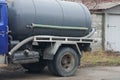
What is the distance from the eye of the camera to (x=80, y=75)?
15023mm

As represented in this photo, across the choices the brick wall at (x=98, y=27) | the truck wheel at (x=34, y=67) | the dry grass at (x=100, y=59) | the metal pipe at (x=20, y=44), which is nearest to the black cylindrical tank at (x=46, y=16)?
the metal pipe at (x=20, y=44)

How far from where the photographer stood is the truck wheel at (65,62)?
1442cm

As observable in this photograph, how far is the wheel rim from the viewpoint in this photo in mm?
14805

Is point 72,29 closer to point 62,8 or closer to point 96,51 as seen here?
point 62,8

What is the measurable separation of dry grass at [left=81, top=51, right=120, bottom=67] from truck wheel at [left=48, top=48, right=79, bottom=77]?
2.44m

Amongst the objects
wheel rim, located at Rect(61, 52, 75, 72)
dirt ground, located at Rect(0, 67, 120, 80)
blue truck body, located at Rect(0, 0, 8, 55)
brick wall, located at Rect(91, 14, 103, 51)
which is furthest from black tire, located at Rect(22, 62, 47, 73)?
brick wall, located at Rect(91, 14, 103, 51)

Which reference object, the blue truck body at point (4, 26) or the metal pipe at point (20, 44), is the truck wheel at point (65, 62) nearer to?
the metal pipe at point (20, 44)

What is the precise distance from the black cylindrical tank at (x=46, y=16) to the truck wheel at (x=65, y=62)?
0.62 m

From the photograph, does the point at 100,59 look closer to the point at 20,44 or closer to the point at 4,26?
the point at 20,44

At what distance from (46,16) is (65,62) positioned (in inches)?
71.5

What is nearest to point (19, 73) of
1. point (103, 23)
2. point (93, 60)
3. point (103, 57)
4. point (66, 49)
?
point (66, 49)

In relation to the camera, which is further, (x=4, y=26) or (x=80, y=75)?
(x=80, y=75)

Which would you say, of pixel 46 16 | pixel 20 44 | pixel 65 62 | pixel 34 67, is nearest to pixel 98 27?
pixel 34 67

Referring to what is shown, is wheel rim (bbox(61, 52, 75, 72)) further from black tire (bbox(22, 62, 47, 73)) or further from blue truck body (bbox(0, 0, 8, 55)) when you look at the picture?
blue truck body (bbox(0, 0, 8, 55))
